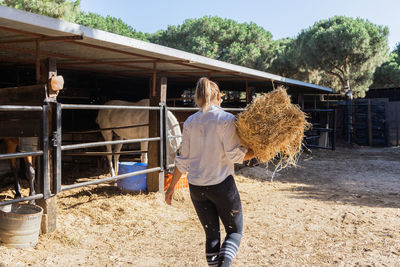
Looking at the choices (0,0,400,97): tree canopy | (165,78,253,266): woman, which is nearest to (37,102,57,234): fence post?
(165,78,253,266): woman

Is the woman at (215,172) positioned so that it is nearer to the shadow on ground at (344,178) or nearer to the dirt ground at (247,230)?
the dirt ground at (247,230)

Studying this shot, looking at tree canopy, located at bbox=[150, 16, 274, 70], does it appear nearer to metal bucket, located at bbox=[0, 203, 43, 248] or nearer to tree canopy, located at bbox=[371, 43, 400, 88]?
tree canopy, located at bbox=[371, 43, 400, 88]

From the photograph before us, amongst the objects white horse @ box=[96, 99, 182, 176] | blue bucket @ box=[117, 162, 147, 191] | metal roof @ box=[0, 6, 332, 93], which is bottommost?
blue bucket @ box=[117, 162, 147, 191]

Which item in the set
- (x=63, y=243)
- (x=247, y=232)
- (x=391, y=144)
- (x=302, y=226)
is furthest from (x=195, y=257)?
(x=391, y=144)

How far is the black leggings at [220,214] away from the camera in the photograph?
2650mm

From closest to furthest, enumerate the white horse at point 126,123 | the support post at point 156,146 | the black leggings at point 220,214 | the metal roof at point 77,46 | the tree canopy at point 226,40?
the black leggings at point 220,214 < the metal roof at point 77,46 < the support post at point 156,146 < the white horse at point 126,123 < the tree canopy at point 226,40

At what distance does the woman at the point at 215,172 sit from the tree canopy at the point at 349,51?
68.2 feet

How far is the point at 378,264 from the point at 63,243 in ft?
9.93

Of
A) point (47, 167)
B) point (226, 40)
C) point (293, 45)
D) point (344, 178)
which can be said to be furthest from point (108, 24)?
point (47, 167)

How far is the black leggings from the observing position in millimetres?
2650

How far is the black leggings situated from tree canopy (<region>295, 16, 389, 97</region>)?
20.9m

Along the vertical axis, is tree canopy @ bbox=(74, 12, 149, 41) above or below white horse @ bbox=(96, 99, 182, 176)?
above

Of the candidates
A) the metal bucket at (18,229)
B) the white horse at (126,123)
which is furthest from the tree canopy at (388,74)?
the metal bucket at (18,229)

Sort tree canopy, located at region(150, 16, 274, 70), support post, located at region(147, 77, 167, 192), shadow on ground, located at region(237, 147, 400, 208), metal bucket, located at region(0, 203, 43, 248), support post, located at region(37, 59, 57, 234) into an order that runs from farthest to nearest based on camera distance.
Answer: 1. tree canopy, located at region(150, 16, 274, 70)
2. shadow on ground, located at region(237, 147, 400, 208)
3. support post, located at region(147, 77, 167, 192)
4. support post, located at region(37, 59, 57, 234)
5. metal bucket, located at region(0, 203, 43, 248)
